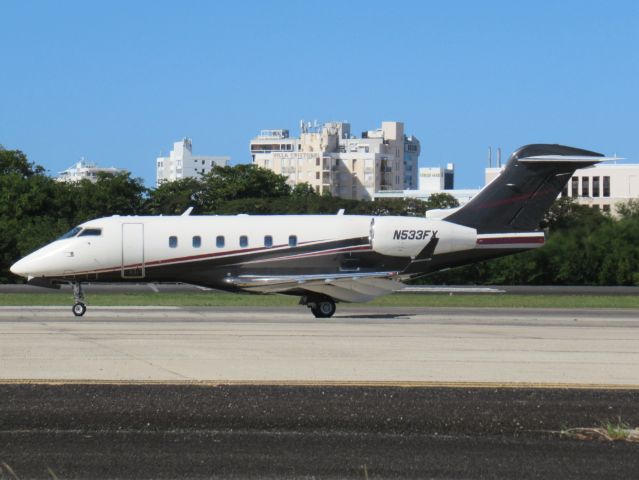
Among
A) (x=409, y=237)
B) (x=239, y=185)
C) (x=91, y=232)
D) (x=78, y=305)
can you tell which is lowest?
A: (x=78, y=305)

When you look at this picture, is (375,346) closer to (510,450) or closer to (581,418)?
(581,418)

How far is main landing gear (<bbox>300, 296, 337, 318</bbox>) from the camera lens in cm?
3500

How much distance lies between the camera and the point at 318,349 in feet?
73.9

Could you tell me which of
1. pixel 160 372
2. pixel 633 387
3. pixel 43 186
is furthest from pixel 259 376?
pixel 43 186

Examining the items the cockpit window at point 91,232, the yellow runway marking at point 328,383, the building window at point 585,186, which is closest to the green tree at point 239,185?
the building window at point 585,186

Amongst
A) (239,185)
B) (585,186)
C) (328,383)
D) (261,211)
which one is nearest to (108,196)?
(261,211)

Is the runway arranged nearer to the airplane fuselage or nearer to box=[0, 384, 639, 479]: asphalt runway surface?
the airplane fuselage

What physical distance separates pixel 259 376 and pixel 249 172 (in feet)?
463

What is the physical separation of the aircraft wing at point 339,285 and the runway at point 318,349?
0.72 meters

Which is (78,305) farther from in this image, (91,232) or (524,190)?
(524,190)

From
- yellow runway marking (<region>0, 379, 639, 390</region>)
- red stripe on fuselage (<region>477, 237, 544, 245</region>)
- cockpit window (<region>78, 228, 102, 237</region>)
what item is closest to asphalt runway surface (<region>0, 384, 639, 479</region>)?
yellow runway marking (<region>0, 379, 639, 390</region>)

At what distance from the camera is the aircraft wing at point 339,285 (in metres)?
35.0

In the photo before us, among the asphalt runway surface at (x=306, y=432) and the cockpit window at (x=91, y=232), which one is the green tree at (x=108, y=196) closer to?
the cockpit window at (x=91, y=232)

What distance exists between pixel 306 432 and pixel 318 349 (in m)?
9.77
